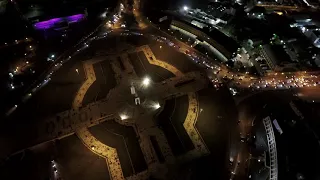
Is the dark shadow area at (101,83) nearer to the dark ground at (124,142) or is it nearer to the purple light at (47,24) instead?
the dark ground at (124,142)

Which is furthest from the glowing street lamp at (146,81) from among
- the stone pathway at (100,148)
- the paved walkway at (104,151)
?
the paved walkway at (104,151)

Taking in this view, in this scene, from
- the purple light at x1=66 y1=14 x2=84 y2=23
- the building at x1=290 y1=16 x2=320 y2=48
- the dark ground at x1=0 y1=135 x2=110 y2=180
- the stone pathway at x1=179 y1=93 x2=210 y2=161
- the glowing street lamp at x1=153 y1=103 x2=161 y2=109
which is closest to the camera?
the dark ground at x1=0 y1=135 x2=110 y2=180

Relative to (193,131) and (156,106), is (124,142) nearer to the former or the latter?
(156,106)

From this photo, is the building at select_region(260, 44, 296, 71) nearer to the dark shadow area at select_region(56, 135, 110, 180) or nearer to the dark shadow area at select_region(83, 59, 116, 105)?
the dark shadow area at select_region(83, 59, 116, 105)

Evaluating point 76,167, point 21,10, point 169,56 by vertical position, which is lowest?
point 76,167

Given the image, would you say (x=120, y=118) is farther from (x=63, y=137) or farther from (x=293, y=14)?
(x=293, y=14)

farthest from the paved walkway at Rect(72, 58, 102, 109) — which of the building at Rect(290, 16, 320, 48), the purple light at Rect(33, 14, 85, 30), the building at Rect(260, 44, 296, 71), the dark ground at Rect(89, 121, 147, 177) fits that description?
the building at Rect(290, 16, 320, 48)

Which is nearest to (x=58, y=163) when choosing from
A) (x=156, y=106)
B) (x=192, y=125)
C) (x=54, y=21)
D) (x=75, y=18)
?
(x=156, y=106)

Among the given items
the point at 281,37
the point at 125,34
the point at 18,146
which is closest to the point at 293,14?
the point at 281,37

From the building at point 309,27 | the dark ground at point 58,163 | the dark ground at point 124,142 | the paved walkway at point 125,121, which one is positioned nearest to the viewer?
the dark ground at point 58,163

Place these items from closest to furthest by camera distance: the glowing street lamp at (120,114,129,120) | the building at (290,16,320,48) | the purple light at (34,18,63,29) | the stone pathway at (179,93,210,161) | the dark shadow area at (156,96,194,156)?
the stone pathway at (179,93,210,161) < the dark shadow area at (156,96,194,156) < the glowing street lamp at (120,114,129,120) < the building at (290,16,320,48) < the purple light at (34,18,63,29)

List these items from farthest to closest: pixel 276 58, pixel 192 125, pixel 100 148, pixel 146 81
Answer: pixel 276 58, pixel 146 81, pixel 192 125, pixel 100 148
